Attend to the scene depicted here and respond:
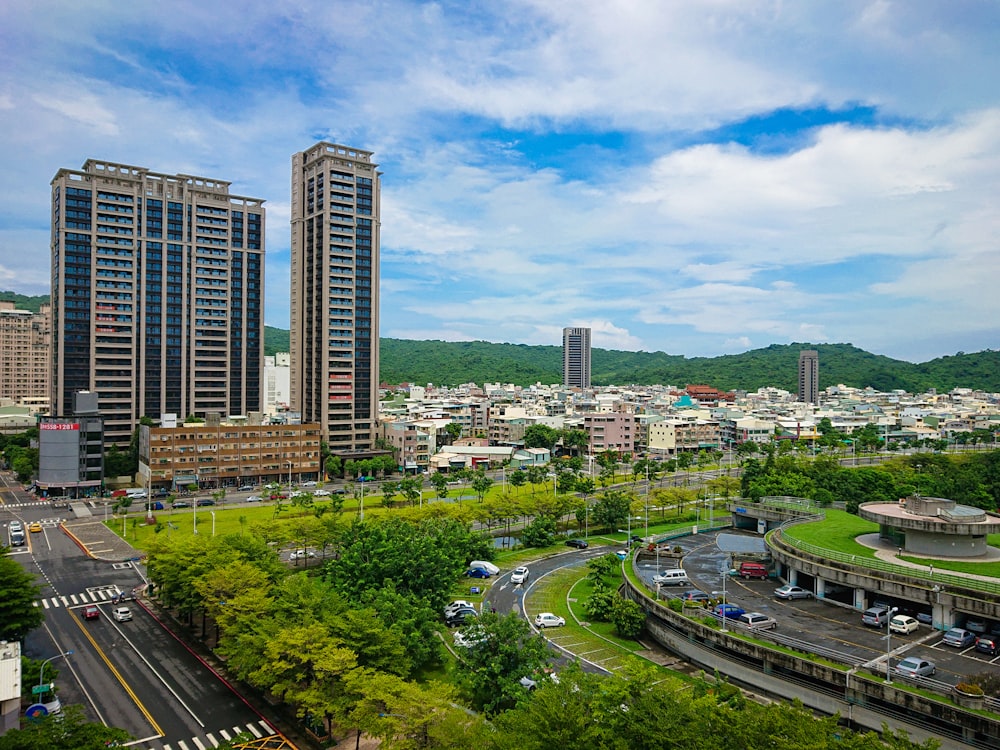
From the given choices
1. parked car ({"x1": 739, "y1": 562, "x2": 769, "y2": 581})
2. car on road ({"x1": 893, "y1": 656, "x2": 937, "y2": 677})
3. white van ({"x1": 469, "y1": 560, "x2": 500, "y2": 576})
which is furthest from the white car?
car on road ({"x1": 893, "y1": 656, "x2": 937, "y2": 677})

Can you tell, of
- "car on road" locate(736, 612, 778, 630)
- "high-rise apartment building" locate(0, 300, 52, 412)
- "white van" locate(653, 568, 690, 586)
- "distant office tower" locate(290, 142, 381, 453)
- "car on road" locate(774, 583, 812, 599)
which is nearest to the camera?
"car on road" locate(736, 612, 778, 630)

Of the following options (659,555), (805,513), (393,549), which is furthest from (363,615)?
(805,513)

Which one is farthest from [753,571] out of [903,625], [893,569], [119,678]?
[119,678]

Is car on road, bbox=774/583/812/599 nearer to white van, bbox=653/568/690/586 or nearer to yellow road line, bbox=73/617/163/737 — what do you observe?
white van, bbox=653/568/690/586

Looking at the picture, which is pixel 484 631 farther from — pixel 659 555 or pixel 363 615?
pixel 659 555

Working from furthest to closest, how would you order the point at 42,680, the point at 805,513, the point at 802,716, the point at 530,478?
the point at 530,478 → the point at 805,513 → the point at 42,680 → the point at 802,716

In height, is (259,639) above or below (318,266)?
below

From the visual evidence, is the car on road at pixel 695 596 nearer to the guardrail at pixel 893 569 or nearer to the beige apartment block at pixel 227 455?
the guardrail at pixel 893 569
